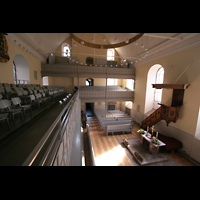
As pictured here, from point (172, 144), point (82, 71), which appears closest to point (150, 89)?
point (172, 144)

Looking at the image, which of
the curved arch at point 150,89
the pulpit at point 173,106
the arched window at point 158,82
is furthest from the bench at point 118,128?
the arched window at point 158,82

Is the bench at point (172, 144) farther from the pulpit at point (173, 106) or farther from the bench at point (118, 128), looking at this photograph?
the bench at point (118, 128)

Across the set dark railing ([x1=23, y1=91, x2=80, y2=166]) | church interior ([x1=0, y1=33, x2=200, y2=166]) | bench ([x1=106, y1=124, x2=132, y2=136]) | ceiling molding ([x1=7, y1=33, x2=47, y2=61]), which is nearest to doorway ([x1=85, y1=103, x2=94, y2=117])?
church interior ([x1=0, y1=33, x2=200, y2=166])

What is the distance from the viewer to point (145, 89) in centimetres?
1055

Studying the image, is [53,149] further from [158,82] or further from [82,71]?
[82,71]

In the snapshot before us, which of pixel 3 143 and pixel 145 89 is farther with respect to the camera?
pixel 145 89

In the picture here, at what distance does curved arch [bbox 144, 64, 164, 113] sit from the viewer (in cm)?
1002

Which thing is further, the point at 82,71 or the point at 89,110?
the point at 89,110

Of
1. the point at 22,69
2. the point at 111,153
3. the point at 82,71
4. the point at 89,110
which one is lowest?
the point at 111,153

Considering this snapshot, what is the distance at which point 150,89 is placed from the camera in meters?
10.4
